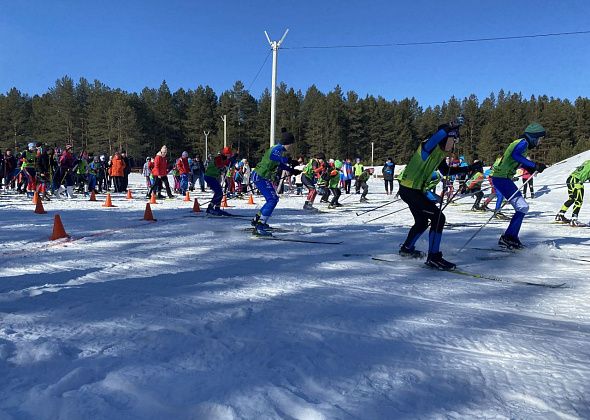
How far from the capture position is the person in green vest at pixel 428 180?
5.20 m

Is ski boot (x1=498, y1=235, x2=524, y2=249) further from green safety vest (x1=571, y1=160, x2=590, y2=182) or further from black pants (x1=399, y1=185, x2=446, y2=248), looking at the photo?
green safety vest (x1=571, y1=160, x2=590, y2=182)

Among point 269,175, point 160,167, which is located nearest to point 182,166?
point 160,167

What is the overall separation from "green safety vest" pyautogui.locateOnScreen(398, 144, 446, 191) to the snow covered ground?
103 cm

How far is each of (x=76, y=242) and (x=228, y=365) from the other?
207 inches

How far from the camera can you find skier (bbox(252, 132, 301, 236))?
26.1 ft

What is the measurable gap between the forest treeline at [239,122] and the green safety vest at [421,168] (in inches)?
2736

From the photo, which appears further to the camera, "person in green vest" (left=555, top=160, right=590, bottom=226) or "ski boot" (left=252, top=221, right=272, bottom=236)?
"person in green vest" (left=555, top=160, right=590, bottom=226)

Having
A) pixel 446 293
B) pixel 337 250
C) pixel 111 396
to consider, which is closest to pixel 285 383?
pixel 111 396

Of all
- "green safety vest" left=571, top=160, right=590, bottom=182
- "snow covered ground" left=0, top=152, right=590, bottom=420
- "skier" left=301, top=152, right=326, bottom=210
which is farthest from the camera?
"skier" left=301, top=152, right=326, bottom=210

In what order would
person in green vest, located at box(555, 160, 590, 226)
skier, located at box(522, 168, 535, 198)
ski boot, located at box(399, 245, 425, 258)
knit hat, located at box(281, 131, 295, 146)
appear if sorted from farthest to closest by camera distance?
1. person in green vest, located at box(555, 160, 590, 226)
2. knit hat, located at box(281, 131, 295, 146)
3. skier, located at box(522, 168, 535, 198)
4. ski boot, located at box(399, 245, 425, 258)

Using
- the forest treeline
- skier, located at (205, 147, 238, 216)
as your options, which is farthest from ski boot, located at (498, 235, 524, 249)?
the forest treeline

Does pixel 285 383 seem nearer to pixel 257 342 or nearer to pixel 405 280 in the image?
pixel 257 342

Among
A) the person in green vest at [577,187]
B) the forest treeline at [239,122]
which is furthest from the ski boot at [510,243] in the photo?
the forest treeline at [239,122]

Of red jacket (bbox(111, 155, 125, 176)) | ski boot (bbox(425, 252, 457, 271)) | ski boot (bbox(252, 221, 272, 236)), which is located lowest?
ski boot (bbox(425, 252, 457, 271))
